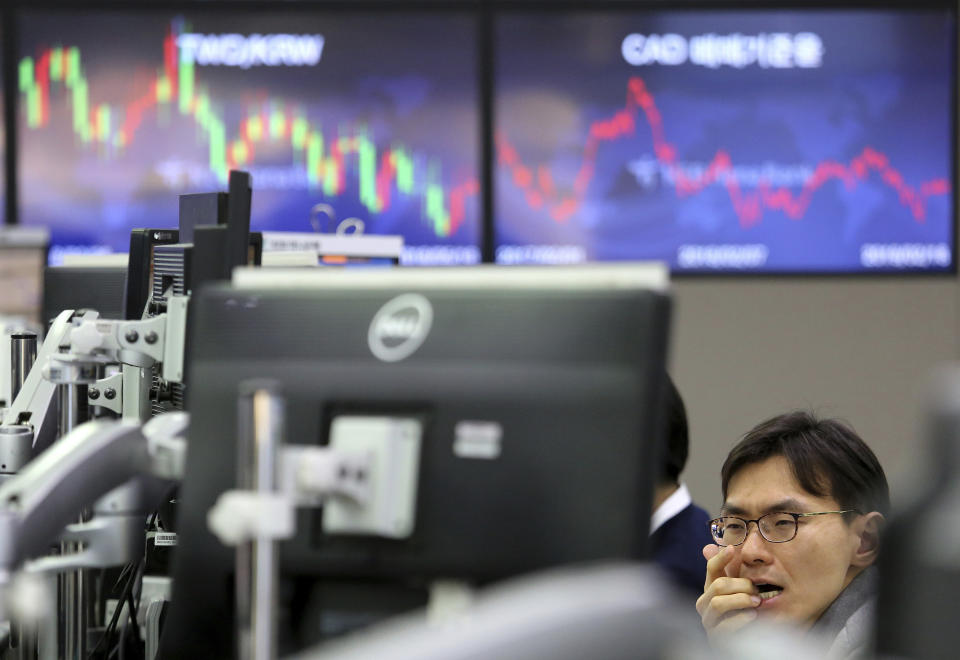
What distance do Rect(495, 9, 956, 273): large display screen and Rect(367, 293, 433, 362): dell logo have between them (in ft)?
10.4

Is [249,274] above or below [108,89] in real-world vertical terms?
below

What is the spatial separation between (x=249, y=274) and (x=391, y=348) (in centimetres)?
20

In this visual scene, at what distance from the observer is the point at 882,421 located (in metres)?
4.39

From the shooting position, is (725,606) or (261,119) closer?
(725,606)

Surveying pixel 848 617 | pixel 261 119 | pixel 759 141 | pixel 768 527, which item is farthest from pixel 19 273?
pixel 848 617

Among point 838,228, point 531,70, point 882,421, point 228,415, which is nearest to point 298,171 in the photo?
point 531,70

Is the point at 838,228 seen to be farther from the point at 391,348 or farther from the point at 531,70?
the point at 391,348

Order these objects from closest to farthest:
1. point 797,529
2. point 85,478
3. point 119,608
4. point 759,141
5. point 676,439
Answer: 1. point 85,478
2. point 119,608
3. point 797,529
4. point 676,439
5. point 759,141

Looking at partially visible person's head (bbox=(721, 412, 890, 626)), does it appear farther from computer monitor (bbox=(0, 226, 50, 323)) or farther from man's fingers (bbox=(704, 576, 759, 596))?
computer monitor (bbox=(0, 226, 50, 323))

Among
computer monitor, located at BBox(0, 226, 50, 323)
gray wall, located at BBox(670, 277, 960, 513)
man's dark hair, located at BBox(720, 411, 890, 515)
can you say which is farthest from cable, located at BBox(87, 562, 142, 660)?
gray wall, located at BBox(670, 277, 960, 513)

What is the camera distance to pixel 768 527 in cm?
189

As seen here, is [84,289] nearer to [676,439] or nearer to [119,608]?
[119,608]

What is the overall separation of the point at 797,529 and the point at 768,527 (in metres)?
0.05

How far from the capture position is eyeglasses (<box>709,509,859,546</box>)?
6.15 feet
